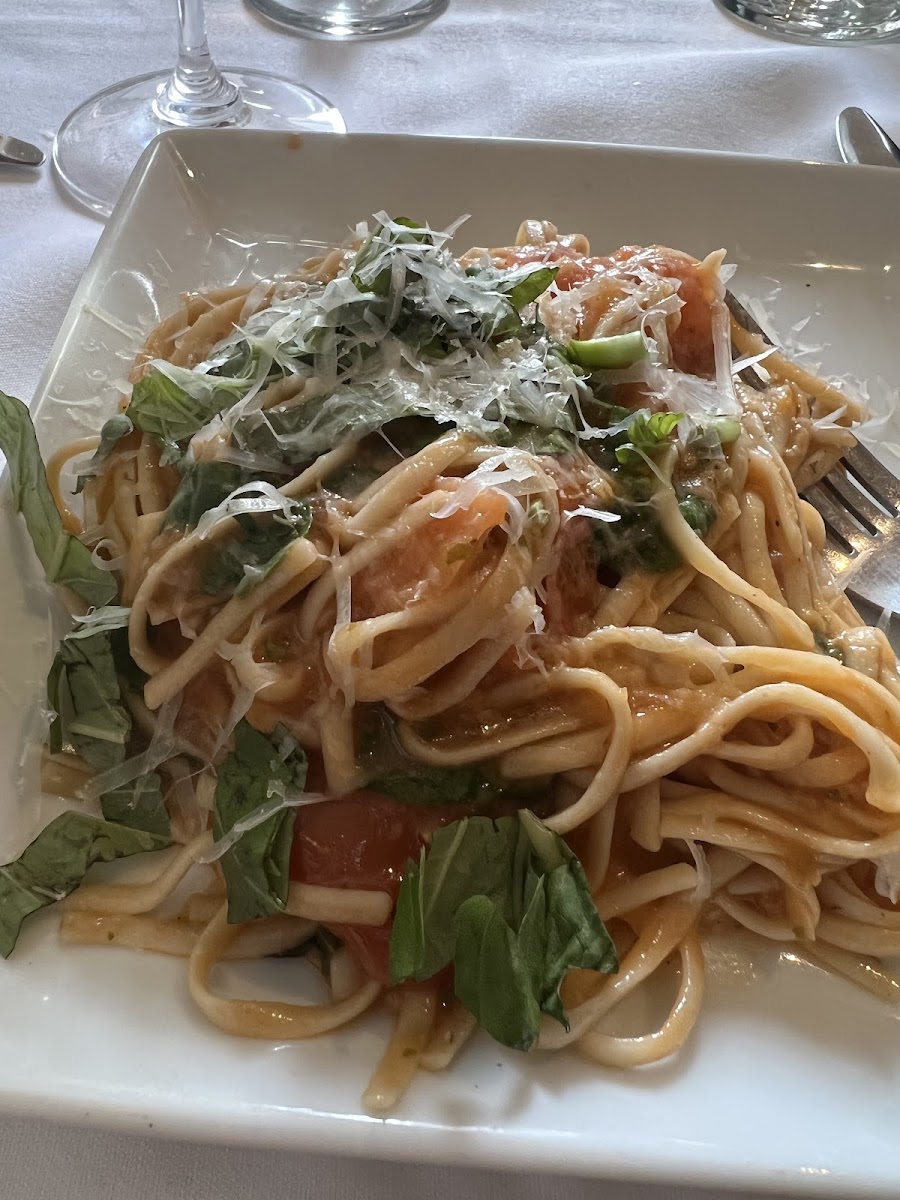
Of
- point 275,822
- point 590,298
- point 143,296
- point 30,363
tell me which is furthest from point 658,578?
point 30,363

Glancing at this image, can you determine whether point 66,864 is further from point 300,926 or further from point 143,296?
point 143,296

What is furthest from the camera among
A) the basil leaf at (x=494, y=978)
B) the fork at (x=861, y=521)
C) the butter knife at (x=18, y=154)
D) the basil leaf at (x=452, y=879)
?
the butter knife at (x=18, y=154)

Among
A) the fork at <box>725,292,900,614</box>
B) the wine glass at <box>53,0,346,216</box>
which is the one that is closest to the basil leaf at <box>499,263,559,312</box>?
the fork at <box>725,292,900,614</box>

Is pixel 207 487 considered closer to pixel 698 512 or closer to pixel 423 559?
pixel 423 559

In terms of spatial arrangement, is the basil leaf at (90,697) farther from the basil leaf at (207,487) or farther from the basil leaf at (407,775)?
the basil leaf at (407,775)

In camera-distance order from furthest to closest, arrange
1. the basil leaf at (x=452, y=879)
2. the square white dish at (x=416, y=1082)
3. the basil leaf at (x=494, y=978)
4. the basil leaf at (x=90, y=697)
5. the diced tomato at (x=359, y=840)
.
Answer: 1. the basil leaf at (x=90, y=697)
2. the diced tomato at (x=359, y=840)
3. the basil leaf at (x=452, y=879)
4. the basil leaf at (x=494, y=978)
5. the square white dish at (x=416, y=1082)

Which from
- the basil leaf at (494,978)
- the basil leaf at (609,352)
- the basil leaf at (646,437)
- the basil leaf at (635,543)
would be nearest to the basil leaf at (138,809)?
the basil leaf at (494,978)

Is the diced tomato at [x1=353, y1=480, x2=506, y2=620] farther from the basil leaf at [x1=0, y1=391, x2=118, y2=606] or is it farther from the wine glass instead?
the wine glass
